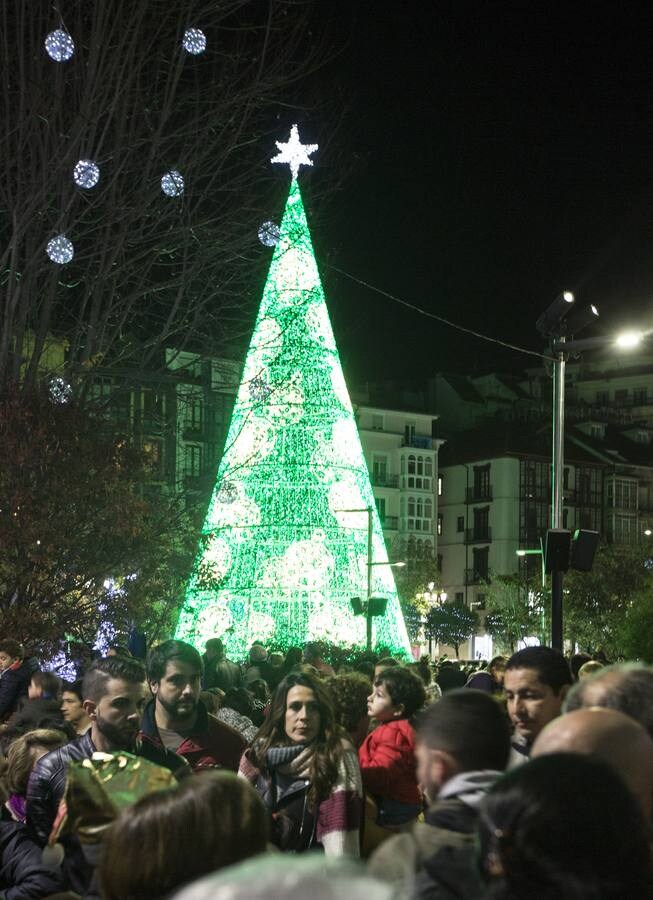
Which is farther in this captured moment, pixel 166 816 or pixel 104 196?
pixel 104 196

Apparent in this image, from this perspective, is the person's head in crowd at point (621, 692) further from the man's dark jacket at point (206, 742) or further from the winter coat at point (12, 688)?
the winter coat at point (12, 688)

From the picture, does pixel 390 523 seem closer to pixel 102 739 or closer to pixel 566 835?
pixel 102 739

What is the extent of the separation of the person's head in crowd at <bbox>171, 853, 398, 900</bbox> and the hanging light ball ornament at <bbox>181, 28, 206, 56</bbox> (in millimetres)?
14024

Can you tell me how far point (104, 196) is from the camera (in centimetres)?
1527

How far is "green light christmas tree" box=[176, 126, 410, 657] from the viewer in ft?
87.7

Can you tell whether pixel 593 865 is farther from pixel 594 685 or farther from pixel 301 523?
pixel 301 523

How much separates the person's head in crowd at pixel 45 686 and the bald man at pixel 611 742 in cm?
650

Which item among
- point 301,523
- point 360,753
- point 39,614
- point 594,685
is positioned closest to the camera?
point 594,685

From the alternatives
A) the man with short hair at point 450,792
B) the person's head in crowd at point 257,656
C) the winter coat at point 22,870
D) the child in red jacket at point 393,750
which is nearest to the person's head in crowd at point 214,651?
the person's head in crowd at point 257,656

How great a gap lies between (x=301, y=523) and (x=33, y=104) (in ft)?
47.5

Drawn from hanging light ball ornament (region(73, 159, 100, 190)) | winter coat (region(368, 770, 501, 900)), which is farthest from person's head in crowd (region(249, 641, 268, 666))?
winter coat (region(368, 770, 501, 900))

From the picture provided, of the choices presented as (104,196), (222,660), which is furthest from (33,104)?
(222,660)

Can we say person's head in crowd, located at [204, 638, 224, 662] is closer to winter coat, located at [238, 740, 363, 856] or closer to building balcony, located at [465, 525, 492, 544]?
winter coat, located at [238, 740, 363, 856]

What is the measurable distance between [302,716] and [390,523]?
75.3 meters
